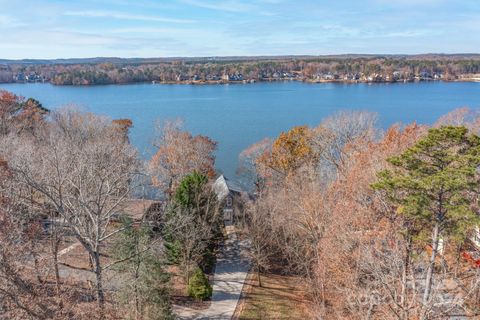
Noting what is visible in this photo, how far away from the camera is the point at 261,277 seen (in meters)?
20.2

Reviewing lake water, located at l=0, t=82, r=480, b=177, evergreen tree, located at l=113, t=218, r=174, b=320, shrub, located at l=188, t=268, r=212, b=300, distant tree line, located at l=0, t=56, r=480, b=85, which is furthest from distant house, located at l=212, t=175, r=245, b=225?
distant tree line, located at l=0, t=56, r=480, b=85

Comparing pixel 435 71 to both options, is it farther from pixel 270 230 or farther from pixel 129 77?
pixel 270 230

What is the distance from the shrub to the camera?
17.5 meters

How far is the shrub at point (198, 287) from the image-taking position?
1748 centimetres

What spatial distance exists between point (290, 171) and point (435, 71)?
134 meters

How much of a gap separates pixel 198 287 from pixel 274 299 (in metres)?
3.39

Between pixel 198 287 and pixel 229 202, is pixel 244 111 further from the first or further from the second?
pixel 198 287

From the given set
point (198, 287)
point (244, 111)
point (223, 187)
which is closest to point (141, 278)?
point (198, 287)

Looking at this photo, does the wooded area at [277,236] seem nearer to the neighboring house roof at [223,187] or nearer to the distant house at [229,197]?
the distant house at [229,197]

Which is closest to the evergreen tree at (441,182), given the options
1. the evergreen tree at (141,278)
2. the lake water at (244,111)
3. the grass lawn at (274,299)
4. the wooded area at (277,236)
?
the wooded area at (277,236)

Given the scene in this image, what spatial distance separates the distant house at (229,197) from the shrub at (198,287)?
23.7 feet

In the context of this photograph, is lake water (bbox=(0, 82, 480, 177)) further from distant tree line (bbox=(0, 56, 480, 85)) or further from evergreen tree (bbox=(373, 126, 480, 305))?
distant tree line (bbox=(0, 56, 480, 85))

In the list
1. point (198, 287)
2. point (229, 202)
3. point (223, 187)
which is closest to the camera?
point (198, 287)

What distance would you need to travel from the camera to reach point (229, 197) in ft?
93.6
